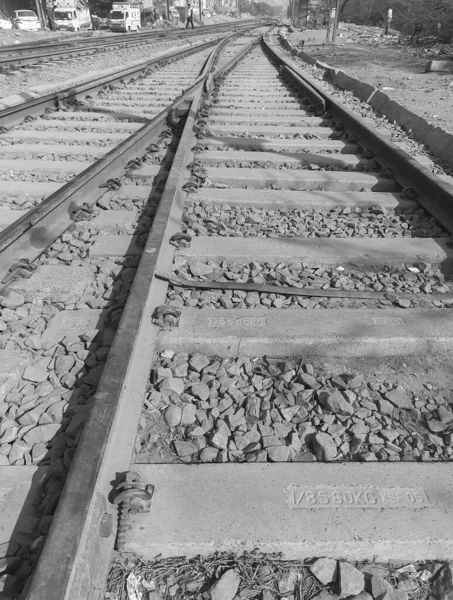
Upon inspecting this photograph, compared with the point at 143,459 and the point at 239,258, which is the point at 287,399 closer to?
the point at 143,459

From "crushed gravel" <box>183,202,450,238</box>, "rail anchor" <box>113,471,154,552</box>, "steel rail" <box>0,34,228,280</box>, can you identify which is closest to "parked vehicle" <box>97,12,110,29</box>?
"steel rail" <box>0,34,228,280</box>

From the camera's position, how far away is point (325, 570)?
1.24 meters

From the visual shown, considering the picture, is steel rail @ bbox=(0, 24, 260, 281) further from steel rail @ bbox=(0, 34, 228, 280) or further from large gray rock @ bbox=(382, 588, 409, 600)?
large gray rock @ bbox=(382, 588, 409, 600)

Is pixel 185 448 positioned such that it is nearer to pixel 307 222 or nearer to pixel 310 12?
pixel 307 222

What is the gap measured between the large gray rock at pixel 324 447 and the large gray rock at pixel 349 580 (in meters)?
0.36

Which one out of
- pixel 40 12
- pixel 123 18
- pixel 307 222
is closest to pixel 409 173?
pixel 307 222

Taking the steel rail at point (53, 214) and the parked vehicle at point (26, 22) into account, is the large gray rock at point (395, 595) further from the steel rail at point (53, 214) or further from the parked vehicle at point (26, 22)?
the parked vehicle at point (26, 22)

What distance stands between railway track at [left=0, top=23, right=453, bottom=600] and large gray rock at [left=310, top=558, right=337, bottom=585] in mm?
22

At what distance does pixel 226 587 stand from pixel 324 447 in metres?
0.55

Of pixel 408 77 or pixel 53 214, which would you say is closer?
pixel 53 214

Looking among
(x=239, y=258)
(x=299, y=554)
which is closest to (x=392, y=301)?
(x=239, y=258)

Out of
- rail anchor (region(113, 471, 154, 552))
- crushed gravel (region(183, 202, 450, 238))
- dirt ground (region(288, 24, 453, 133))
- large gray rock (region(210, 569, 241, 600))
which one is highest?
rail anchor (region(113, 471, 154, 552))

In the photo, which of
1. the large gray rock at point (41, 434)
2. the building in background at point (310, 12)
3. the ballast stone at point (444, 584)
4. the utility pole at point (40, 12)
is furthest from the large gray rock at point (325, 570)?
the utility pole at point (40, 12)

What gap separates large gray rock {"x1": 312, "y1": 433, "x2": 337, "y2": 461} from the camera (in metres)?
1.56
